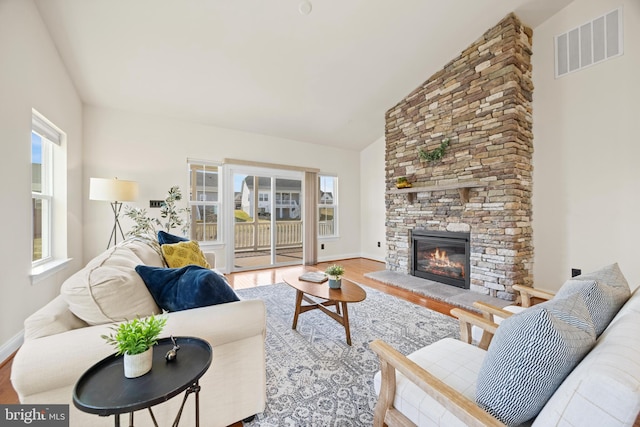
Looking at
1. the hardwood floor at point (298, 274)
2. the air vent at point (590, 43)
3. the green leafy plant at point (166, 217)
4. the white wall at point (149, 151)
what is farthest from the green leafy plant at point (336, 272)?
the air vent at point (590, 43)

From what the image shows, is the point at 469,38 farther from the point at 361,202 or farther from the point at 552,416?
the point at 552,416

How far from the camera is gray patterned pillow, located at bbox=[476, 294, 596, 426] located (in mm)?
756

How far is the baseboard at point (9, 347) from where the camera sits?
6.48 ft

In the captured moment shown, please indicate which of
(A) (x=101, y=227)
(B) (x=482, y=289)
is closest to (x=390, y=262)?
(B) (x=482, y=289)

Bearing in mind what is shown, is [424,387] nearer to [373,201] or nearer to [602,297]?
[602,297]

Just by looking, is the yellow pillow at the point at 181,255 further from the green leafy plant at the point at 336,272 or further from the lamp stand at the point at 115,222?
the lamp stand at the point at 115,222

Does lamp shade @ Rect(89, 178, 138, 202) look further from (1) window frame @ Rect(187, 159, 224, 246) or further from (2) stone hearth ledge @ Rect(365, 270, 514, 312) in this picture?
(2) stone hearth ledge @ Rect(365, 270, 514, 312)

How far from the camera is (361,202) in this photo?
6477 millimetres

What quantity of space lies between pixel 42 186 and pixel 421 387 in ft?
14.0

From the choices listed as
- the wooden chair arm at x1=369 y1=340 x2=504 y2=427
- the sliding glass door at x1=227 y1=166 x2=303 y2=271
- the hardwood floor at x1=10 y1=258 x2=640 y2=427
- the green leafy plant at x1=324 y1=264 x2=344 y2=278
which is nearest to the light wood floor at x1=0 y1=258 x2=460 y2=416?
the hardwood floor at x1=10 y1=258 x2=640 y2=427

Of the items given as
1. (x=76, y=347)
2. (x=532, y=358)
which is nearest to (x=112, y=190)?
(x=76, y=347)

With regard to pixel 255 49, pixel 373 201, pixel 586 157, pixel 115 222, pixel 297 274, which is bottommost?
pixel 297 274

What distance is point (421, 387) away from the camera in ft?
3.12

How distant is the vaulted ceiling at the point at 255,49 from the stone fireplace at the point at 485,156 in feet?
1.11
